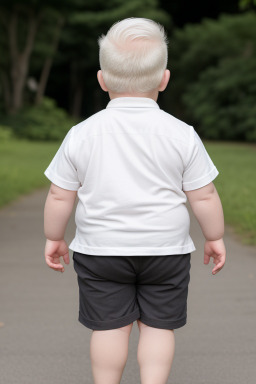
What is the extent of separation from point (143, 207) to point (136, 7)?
39379 millimetres

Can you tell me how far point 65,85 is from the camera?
51.5m

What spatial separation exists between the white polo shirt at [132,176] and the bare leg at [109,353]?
0.33 meters

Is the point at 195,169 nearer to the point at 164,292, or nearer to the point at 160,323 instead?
the point at 164,292

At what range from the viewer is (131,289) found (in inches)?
119

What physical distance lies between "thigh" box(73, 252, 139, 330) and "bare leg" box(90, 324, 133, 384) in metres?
0.04

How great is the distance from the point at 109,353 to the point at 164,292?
0.31 meters

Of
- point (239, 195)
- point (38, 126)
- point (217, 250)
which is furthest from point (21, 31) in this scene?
point (217, 250)

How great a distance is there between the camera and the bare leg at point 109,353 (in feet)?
9.84

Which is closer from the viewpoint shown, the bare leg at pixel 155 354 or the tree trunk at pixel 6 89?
the bare leg at pixel 155 354

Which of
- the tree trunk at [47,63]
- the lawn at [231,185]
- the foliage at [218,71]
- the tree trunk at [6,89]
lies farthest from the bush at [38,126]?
the lawn at [231,185]

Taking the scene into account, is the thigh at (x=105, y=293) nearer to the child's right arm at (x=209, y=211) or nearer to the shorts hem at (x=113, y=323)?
the shorts hem at (x=113, y=323)

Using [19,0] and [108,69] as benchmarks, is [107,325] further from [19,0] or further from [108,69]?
[19,0]

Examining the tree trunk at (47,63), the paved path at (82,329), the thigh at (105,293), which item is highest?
the thigh at (105,293)

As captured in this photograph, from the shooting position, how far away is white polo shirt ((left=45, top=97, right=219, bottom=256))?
294 cm
